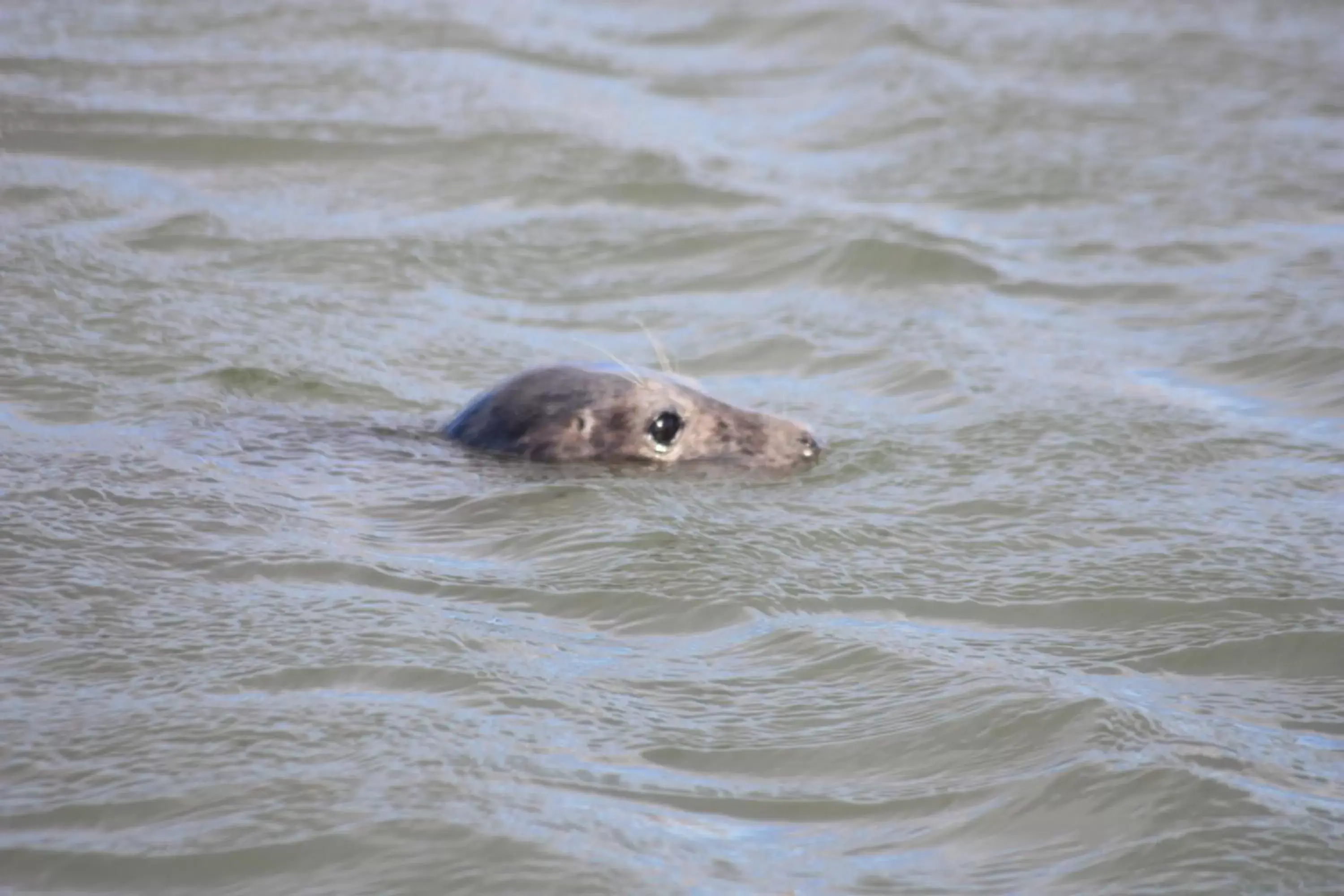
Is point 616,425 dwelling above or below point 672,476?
above

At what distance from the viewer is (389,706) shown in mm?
4016

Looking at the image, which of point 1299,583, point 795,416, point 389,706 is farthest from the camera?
point 795,416

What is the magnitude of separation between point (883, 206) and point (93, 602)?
5.05m

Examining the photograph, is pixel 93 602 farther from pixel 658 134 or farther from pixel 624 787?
pixel 658 134

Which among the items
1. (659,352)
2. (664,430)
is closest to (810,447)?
(664,430)

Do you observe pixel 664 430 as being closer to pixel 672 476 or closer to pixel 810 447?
pixel 672 476

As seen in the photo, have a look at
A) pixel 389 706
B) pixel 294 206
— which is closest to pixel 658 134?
pixel 294 206

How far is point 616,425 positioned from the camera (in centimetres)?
571

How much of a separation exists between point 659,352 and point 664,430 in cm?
40

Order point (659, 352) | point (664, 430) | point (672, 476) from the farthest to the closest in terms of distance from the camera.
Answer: point (659, 352) → point (664, 430) → point (672, 476)

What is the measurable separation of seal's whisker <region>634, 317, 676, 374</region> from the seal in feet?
0.65

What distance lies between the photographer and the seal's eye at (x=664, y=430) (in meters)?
5.75

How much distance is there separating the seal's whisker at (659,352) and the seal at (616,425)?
0.20 m

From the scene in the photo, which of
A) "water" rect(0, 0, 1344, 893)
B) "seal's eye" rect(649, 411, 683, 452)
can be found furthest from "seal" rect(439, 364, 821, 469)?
"water" rect(0, 0, 1344, 893)
